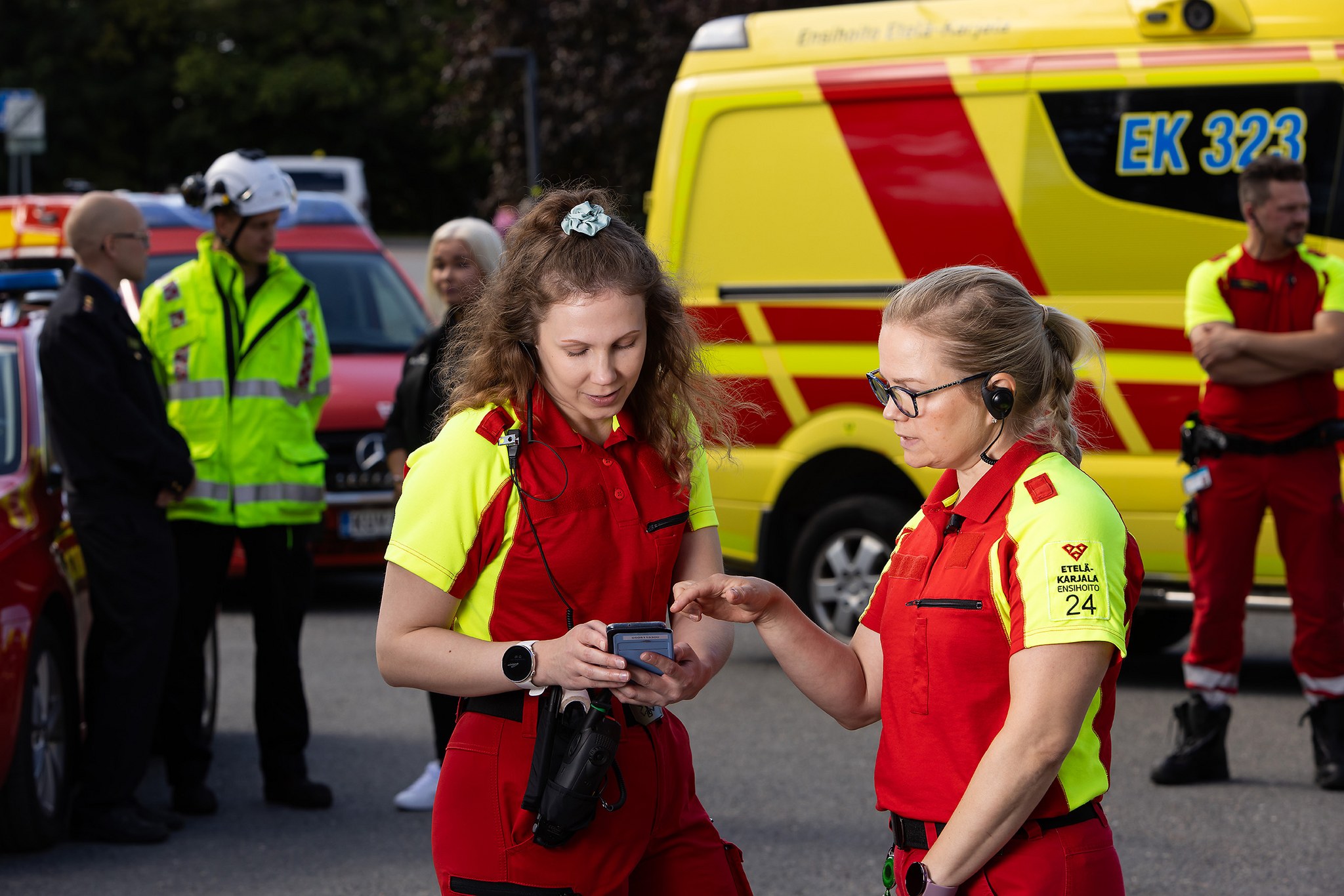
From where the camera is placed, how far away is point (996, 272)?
2.55 m

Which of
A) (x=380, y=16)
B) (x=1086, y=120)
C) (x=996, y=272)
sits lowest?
(x=380, y=16)

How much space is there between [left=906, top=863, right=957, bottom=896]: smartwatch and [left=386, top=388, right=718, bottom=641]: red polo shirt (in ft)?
1.97

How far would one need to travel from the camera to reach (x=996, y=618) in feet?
7.75

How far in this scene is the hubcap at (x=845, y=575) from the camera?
7.93m

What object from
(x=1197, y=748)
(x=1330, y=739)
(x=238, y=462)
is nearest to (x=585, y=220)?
(x=238, y=462)

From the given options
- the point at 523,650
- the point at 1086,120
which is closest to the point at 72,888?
the point at 523,650

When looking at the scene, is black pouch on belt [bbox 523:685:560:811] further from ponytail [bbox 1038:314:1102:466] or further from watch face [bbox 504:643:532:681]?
ponytail [bbox 1038:314:1102:466]

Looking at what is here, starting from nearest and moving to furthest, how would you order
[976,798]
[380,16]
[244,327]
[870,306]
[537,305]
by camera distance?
→ [976,798] → [537,305] → [244,327] → [870,306] → [380,16]

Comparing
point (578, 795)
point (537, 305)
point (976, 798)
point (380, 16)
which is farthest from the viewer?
point (380, 16)

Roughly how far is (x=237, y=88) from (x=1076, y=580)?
5533cm

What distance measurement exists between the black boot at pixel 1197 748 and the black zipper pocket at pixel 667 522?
3779mm

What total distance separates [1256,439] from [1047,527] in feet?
13.2

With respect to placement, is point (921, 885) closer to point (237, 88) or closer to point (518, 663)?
point (518, 663)

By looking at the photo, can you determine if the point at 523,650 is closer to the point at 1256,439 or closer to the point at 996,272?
the point at 996,272
